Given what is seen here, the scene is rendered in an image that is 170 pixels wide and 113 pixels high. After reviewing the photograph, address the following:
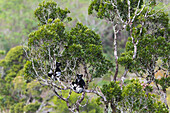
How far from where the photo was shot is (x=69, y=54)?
4.58m

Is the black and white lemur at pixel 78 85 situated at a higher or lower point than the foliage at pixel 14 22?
lower

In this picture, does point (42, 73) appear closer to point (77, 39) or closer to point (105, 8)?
point (77, 39)

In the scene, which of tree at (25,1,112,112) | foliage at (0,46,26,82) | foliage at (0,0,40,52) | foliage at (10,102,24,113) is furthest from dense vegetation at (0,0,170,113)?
foliage at (0,0,40,52)

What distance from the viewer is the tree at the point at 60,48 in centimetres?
435

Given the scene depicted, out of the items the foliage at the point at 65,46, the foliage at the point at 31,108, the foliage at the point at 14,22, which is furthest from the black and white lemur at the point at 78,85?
the foliage at the point at 14,22

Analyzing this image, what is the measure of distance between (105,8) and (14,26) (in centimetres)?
2545

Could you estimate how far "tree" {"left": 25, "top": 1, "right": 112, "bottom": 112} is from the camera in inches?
171

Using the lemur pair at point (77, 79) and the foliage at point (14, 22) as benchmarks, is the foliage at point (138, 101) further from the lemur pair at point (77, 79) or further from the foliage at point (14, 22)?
the foliage at point (14, 22)

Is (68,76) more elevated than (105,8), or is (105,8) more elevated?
(105,8)

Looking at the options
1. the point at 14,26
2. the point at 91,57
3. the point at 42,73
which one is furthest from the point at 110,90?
the point at 14,26

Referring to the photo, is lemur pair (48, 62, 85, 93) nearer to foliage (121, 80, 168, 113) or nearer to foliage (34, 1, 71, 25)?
foliage (121, 80, 168, 113)

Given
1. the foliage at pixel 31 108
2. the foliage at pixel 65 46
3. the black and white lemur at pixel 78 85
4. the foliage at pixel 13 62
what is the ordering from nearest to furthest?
the foliage at pixel 65 46, the black and white lemur at pixel 78 85, the foliage at pixel 31 108, the foliage at pixel 13 62

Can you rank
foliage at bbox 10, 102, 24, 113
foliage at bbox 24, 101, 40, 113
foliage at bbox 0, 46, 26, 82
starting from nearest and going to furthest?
foliage at bbox 24, 101, 40, 113 < foliage at bbox 10, 102, 24, 113 < foliage at bbox 0, 46, 26, 82

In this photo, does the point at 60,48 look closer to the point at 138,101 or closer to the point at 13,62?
the point at 138,101
